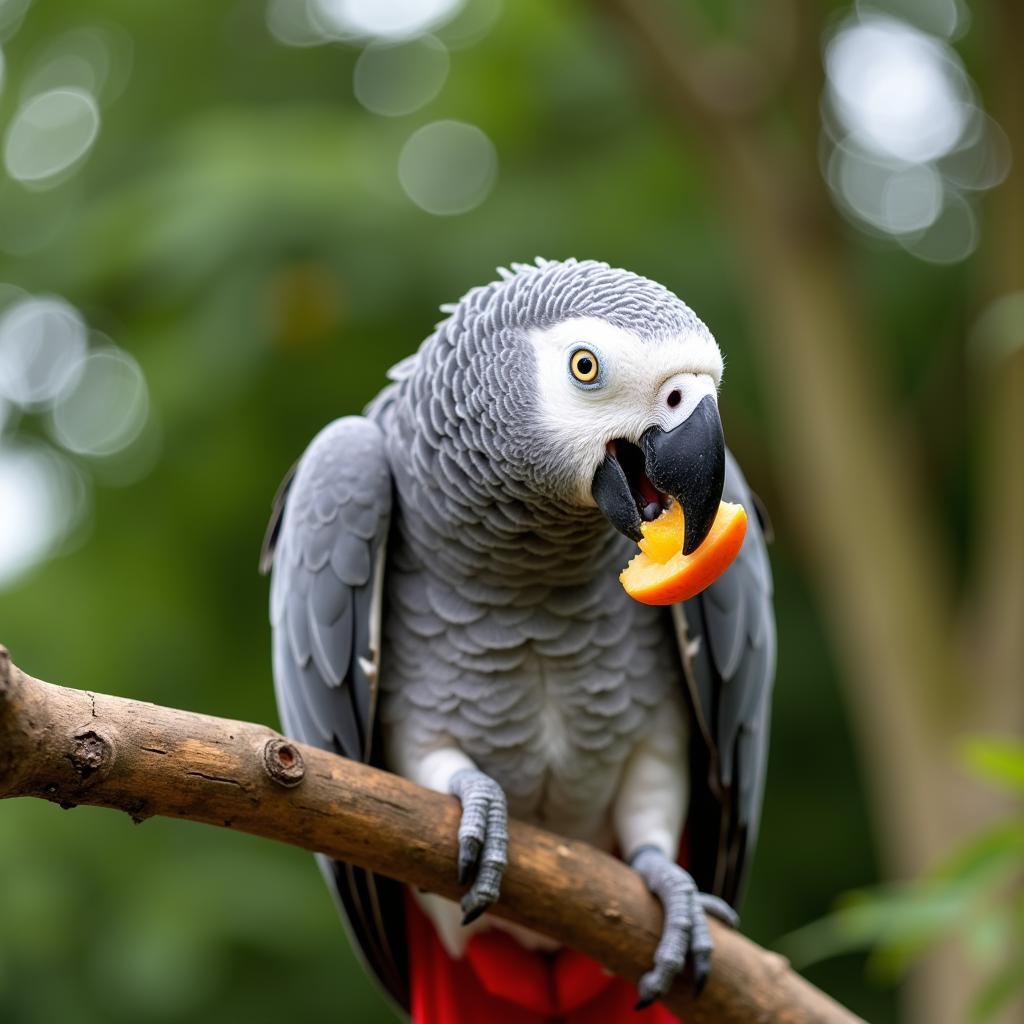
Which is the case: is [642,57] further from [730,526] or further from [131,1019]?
[131,1019]

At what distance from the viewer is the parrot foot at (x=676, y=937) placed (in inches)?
80.2

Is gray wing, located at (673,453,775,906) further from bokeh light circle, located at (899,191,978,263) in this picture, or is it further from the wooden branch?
bokeh light circle, located at (899,191,978,263)

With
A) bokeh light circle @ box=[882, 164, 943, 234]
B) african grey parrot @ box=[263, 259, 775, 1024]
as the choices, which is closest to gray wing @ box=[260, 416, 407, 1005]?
african grey parrot @ box=[263, 259, 775, 1024]

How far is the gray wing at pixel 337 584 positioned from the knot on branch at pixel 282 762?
1.43ft

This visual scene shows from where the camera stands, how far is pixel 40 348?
469cm

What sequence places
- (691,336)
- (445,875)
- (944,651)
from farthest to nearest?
(944,651)
(445,875)
(691,336)

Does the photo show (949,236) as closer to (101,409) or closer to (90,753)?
(101,409)

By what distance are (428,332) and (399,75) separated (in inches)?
48.3

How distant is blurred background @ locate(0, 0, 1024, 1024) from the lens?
3971mm

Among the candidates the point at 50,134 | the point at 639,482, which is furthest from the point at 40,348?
the point at 639,482

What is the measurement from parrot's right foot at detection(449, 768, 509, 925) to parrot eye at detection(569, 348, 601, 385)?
2.21 feet

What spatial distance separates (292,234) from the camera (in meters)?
3.98

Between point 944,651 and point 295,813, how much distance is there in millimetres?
3029

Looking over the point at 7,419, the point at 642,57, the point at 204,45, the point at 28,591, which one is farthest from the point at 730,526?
the point at 204,45
